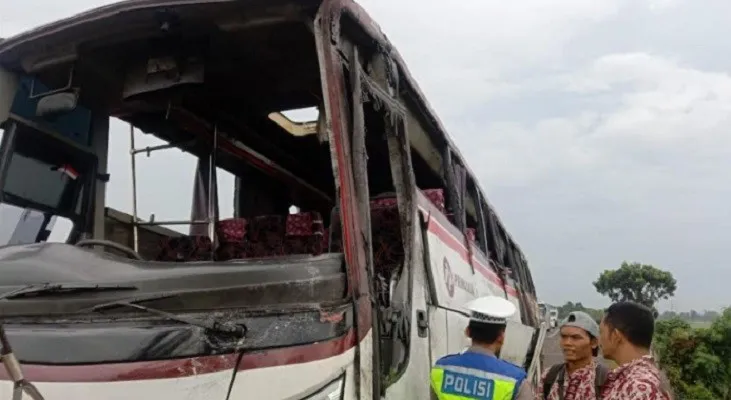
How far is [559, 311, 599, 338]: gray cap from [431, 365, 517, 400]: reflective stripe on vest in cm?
63

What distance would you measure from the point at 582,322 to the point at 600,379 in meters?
0.30

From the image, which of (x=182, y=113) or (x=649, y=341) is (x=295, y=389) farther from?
(x=182, y=113)

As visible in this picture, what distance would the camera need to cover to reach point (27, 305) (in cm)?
228

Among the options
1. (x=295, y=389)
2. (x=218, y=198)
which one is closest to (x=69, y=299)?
(x=295, y=389)

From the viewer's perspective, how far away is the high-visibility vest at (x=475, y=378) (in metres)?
2.71

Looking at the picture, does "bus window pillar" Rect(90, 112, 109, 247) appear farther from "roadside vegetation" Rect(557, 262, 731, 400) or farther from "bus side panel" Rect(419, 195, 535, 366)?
"roadside vegetation" Rect(557, 262, 731, 400)

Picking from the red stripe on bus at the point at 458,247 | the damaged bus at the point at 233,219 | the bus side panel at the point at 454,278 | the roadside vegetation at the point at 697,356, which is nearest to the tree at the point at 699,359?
the roadside vegetation at the point at 697,356

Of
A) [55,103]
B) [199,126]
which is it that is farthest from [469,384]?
[55,103]

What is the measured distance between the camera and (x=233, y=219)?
13.9 feet

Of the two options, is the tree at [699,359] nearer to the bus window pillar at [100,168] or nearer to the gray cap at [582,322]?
the gray cap at [582,322]

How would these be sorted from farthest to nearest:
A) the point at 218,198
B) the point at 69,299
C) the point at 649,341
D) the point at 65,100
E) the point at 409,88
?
the point at 218,198
the point at 409,88
the point at 65,100
the point at 649,341
the point at 69,299

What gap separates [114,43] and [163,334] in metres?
1.58

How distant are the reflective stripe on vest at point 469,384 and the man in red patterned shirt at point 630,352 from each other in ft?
1.27

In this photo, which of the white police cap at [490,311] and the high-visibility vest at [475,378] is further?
the white police cap at [490,311]
